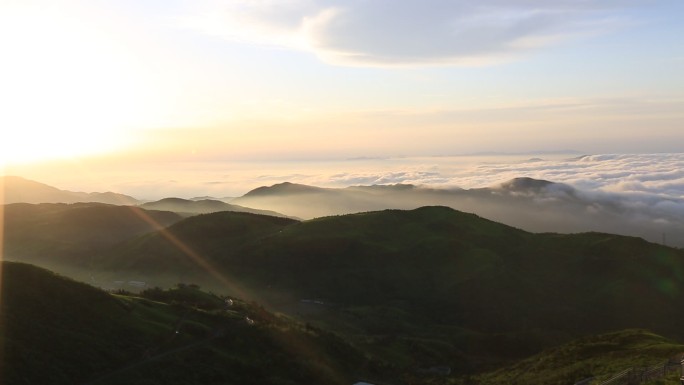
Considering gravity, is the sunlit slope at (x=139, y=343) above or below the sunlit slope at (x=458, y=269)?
above

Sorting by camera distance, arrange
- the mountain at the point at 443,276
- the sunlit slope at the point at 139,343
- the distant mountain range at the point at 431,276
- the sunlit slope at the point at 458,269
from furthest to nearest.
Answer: the sunlit slope at the point at 458,269 < the mountain at the point at 443,276 < the distant mountain range at the point at 431,276 < the sunlit slope at the point at 139,343

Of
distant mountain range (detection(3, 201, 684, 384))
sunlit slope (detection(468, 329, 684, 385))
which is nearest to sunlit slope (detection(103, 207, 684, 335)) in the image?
distant mountain range (detection(3, 201, 684, 384))


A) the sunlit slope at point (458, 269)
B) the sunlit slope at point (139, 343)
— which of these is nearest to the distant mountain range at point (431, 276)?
the sunlit slope at point (458, 269)

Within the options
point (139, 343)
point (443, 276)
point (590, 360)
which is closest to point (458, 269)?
point (443, 276)

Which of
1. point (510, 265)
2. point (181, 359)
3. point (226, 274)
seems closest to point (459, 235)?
point (510, 265)

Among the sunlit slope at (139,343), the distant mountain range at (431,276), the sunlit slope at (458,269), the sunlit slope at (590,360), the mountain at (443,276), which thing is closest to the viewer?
the sunlit slope at (139,343)

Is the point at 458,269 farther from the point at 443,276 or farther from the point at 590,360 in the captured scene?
the point at 590,360

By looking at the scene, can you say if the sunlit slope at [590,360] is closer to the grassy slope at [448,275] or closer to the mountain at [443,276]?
the grassy slope at [448,275]
